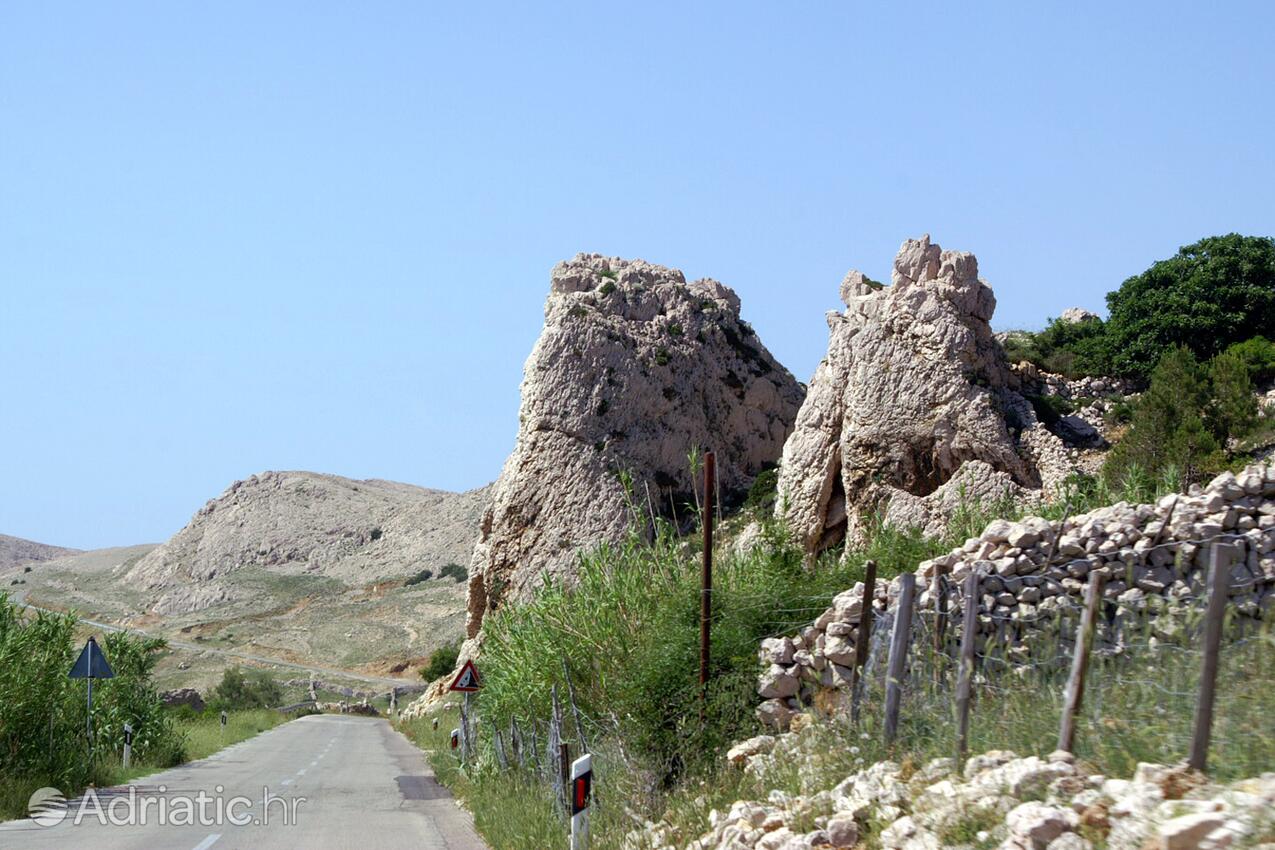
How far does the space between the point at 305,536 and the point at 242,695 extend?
69364 millimetres

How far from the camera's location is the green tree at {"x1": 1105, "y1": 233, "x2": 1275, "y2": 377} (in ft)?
131

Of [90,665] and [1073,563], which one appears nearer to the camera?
[1073,563]

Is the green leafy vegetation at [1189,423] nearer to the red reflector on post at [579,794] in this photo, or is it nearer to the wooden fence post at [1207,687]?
the red reflector on post at [579,794]

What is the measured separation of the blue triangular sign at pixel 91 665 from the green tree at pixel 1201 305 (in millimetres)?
29305

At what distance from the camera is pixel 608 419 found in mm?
44188

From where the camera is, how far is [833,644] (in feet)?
41.6

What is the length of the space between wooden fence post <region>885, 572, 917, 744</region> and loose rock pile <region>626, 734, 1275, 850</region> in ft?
1.90

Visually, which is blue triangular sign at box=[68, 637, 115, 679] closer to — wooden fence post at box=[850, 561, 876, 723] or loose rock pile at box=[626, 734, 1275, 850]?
wooden fence post at box=[850, 561, 876, 723]

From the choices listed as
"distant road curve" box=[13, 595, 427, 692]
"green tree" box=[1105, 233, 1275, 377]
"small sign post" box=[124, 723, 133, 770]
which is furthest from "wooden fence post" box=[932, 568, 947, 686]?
"distant road curve" box=[13, 595, 427, 692]

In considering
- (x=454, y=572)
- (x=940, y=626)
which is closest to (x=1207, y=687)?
(x=940, y=626)

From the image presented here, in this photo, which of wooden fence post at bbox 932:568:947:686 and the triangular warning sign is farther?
the triangular warning sign

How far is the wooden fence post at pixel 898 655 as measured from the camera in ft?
32.5

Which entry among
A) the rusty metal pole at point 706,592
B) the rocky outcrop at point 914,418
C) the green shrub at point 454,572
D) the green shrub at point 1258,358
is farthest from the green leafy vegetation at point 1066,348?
the green shrub at point 454,572

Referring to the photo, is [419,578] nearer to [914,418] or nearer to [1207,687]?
[914,418]
